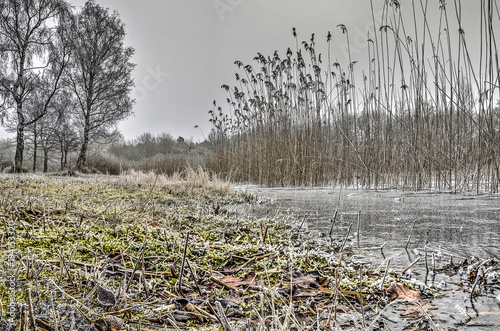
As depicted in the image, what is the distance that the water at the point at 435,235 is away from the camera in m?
0.79

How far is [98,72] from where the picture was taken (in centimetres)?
1343

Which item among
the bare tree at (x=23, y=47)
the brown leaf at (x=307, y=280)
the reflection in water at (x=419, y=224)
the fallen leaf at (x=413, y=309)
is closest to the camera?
the fallen leaf at (x=413, y=309)

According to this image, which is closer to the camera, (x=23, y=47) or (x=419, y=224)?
(x=419, y=224)

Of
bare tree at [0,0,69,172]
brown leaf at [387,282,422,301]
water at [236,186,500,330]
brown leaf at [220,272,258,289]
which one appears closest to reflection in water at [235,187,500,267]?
water at [236,186,500,330]

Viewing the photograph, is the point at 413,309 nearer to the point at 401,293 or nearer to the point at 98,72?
the point at 401,293

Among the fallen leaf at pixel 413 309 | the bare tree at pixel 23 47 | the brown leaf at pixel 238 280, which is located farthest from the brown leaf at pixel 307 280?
the bare tree at pixel 23 47

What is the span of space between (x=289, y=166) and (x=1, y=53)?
40.7 ft

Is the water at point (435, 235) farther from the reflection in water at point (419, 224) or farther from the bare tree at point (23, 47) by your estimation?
the bare tree at point (23, 47)

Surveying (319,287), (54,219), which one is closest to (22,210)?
(54,219)

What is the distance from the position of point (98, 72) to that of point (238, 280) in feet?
48.4

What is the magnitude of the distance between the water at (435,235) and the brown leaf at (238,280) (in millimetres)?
414

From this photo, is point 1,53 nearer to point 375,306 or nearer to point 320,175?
point 320,175

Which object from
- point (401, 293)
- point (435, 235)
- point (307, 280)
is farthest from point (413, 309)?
point (435, 235)

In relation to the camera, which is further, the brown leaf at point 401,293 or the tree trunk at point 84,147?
the tree trunk at point 84,147
